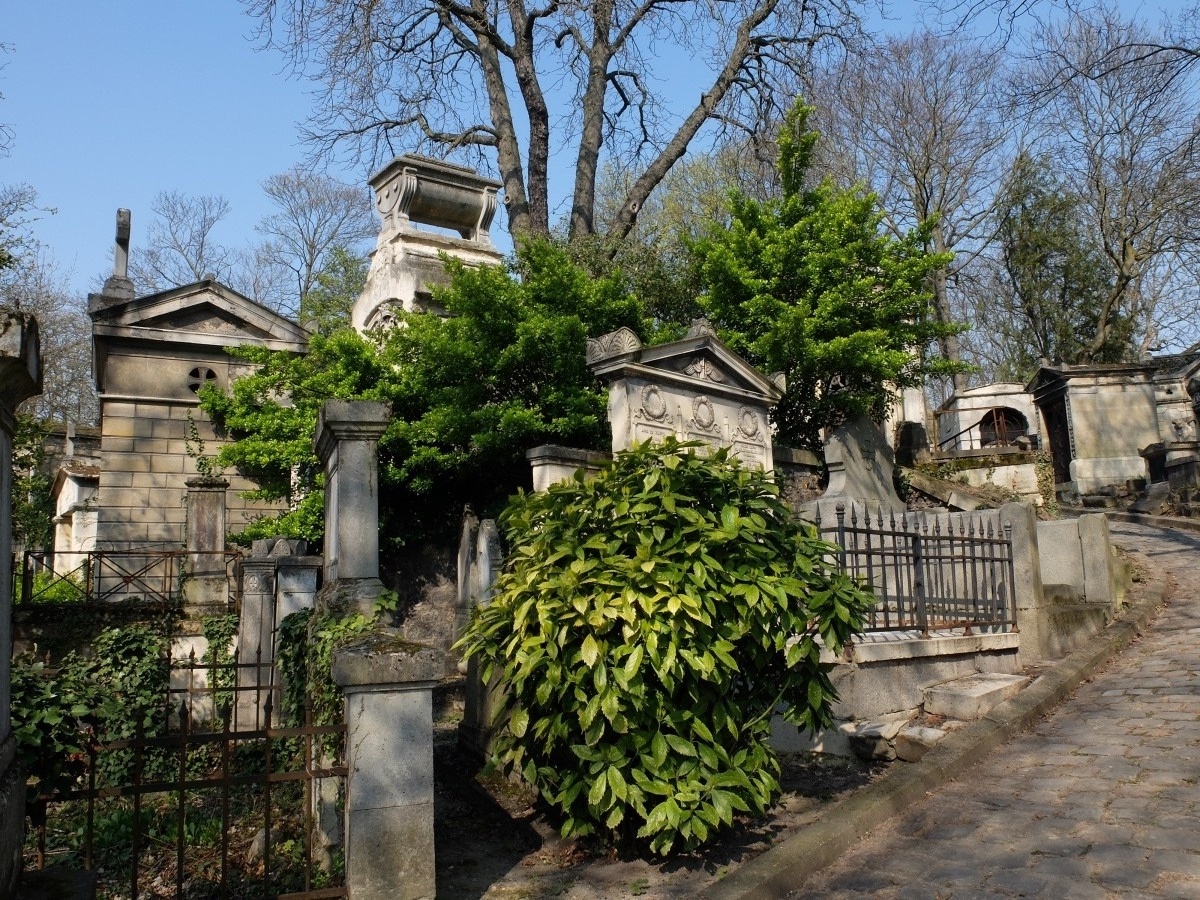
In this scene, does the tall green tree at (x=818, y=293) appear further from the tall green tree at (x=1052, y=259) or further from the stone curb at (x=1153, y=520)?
the tall green tree at (x=1052, y=259)

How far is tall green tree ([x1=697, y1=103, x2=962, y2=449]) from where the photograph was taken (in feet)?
49.4

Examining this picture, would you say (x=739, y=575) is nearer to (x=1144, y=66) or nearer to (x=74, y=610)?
→ (x=74, y=610)

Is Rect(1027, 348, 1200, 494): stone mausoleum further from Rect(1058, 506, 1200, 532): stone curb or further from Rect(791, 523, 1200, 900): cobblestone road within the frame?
Rect(791, 523, 1200, 900): cobblestone road

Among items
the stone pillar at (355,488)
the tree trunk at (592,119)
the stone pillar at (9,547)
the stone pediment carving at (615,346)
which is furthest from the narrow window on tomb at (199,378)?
the stone pillar at (9,547)

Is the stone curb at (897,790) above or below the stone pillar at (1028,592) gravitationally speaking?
below

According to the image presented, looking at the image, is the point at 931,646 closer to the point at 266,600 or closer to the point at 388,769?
the point at 388,769

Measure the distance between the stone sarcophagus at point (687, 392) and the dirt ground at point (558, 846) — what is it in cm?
371

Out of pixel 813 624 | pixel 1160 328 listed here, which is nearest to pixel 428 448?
pixel 813 624

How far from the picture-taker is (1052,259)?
35312mm

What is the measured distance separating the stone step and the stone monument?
33.3 feet

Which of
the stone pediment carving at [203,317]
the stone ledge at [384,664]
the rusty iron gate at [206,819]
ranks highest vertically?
the stone pediment carving at [203,317]

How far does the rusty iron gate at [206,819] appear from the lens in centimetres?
389

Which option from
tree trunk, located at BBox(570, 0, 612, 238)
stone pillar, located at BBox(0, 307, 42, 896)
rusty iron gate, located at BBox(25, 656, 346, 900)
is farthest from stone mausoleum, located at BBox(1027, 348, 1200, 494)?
stone pillar, located at BBox(0, 307, 42, 896)

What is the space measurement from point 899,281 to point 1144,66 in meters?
4.56
